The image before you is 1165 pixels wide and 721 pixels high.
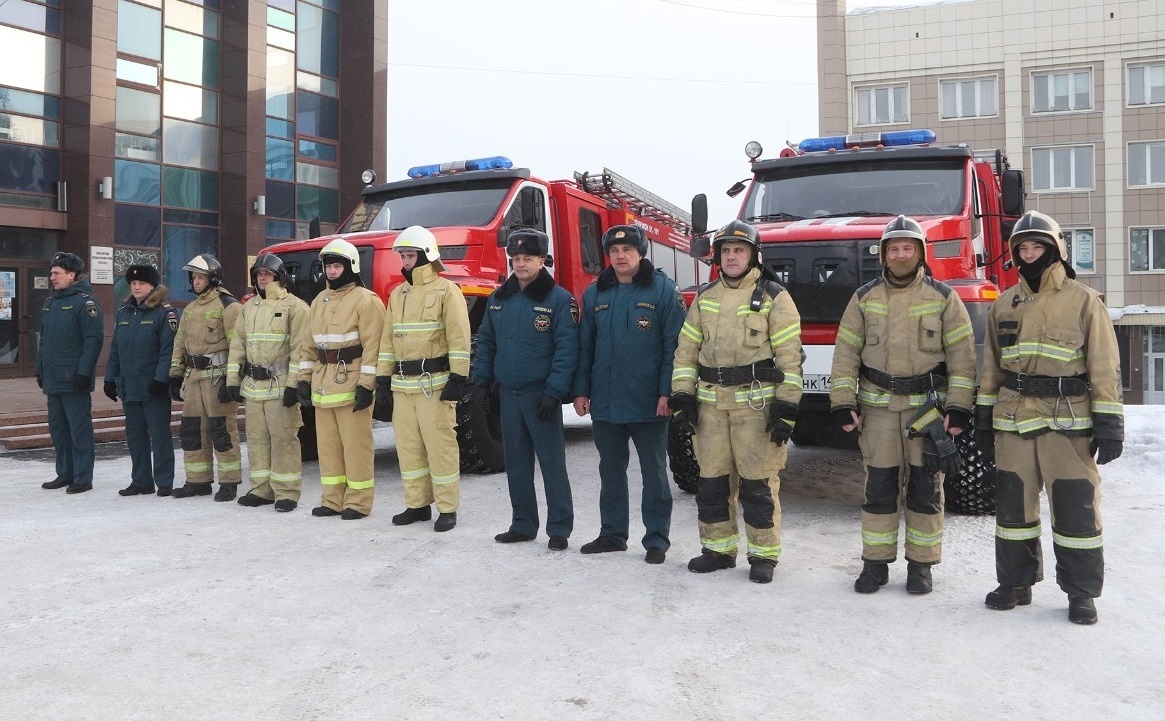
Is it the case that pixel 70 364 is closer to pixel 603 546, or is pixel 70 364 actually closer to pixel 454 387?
pixel 454 387

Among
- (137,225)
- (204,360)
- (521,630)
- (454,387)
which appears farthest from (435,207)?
(137,225)

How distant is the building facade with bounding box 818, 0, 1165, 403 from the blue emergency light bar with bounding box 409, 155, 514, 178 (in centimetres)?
2100

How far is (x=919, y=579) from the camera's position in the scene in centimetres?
472

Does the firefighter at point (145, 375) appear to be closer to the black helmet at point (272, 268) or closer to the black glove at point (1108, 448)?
the black helmet at point (272, 268)

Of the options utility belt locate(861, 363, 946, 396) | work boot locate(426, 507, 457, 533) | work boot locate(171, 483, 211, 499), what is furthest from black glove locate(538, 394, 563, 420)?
work boot locate(171, 483, 211, 499)

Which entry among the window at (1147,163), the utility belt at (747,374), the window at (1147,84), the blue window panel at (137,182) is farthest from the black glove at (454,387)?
the window at (1147,84)

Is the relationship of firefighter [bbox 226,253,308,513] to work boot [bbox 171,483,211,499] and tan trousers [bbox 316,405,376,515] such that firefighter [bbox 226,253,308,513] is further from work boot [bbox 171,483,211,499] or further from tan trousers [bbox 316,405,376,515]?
work boot [bbox 171,483,211,499]

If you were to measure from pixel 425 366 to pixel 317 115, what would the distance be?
1994cm

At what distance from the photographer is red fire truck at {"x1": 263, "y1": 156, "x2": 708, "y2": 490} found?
781 cm

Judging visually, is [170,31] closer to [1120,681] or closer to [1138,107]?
[1120,681]

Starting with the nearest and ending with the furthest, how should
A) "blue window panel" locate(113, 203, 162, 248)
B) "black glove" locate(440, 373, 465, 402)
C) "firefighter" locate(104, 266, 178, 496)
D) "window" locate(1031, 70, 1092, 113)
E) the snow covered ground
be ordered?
the snow covered ground → "black glove" locate(440, 373, 465, 402) → "firefighter" locate(104, 266, 178, 496) → "blue window panel" locate(113, 203, 162, 248) → "window" locate(1031, 70, 1092, 113)

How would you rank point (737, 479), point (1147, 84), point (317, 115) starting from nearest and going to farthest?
point (737, 479) → point (317, 115) → point (1147, 84)

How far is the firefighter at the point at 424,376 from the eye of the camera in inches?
245

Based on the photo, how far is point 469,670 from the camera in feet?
12.0
